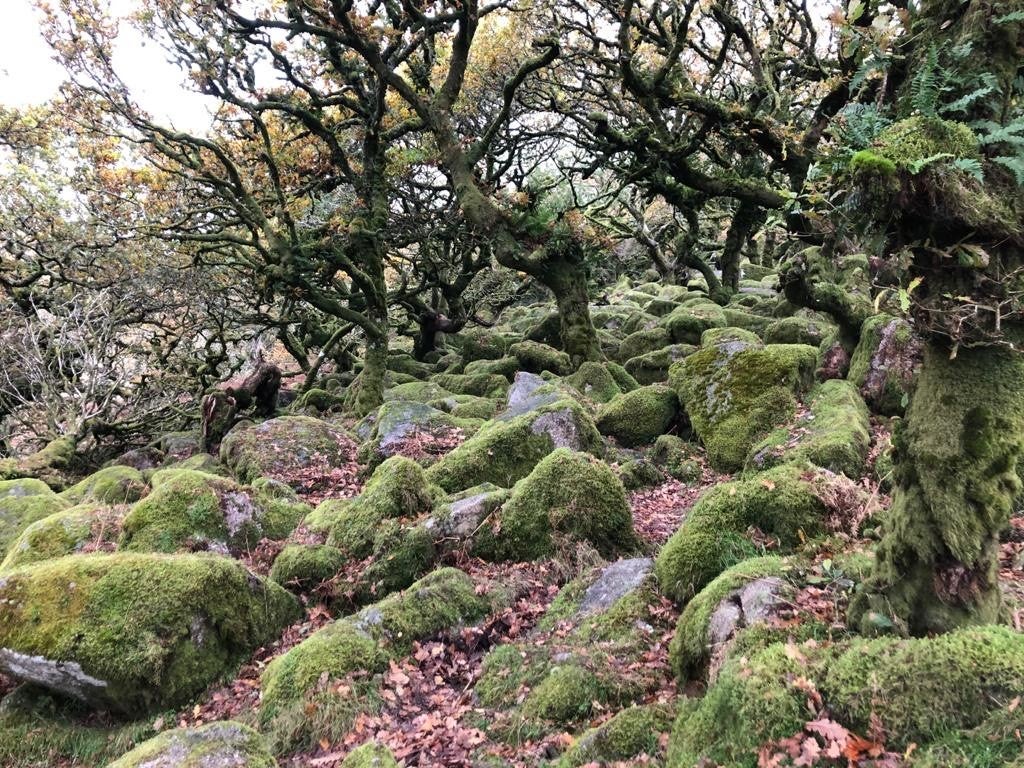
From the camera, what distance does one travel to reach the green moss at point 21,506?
916 cm

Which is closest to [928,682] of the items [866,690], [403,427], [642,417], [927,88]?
[866,690]

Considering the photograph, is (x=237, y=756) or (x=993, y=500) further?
(x=237, y=756)

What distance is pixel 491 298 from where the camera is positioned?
27.8m

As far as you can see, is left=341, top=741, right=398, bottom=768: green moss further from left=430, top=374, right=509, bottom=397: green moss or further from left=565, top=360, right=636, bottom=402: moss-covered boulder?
left=430, top=374, right=509, bottom=397: green moss

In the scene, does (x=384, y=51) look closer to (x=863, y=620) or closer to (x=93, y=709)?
(x=93, y=709)

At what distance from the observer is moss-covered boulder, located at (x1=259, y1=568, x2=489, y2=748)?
4.86 m

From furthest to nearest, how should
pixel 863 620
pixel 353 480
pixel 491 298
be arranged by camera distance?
pixel 491 298 < pixel 353 480 < pixel 863 620

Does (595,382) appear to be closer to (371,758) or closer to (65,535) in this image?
(65,535)

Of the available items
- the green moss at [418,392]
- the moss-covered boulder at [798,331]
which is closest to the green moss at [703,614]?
the moss-covered boulder at [798,331]

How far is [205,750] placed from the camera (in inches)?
162

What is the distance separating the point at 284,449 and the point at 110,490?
2.83 m

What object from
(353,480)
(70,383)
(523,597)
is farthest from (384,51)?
(523,597)

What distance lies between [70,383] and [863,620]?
17.1 m

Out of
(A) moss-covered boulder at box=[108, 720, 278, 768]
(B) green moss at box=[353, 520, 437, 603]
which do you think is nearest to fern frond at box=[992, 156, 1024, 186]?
(A) moss-covered boulder at box=[108, 720, 278, 768]
